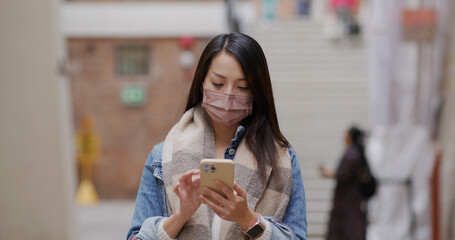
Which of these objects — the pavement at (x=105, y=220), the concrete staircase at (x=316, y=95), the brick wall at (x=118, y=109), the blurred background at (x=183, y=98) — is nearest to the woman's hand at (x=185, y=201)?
the blurred background at (x=183, y=98)

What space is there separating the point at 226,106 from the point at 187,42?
13.3 m

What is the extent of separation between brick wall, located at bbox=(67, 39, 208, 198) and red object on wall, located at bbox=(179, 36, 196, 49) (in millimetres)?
144

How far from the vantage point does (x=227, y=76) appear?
1.74m

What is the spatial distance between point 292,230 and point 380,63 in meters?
4.70

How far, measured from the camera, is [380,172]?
6.32m

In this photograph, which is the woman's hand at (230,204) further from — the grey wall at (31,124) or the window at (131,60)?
the window at (131,60)

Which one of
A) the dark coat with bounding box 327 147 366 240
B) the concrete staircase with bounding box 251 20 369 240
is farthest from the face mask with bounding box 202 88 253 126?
the concrete staircase with bounding box 251 20 369 240

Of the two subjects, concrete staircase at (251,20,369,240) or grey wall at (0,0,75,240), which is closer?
grey wall at (0,0,75,240)

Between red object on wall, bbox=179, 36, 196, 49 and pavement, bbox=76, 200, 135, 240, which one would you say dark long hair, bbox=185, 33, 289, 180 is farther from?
red object on wall, bbox=179, 36, 196, 49

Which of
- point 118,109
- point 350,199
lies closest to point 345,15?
point 118,109

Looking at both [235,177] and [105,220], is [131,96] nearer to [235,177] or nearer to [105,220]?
[105,220]

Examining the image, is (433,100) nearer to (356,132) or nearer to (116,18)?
(356,132)

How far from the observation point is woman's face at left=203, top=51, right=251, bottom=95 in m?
1.73

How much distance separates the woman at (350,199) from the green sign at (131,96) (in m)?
9.25
